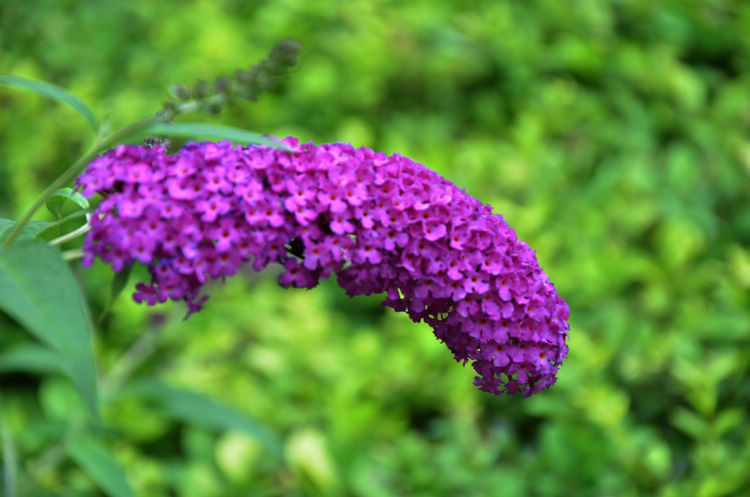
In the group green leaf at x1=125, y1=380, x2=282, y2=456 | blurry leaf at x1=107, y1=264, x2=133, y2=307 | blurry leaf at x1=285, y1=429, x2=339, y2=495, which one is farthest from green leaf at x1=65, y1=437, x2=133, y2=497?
blurry leaf at x1=107, y1=264, x2=133, y2=307

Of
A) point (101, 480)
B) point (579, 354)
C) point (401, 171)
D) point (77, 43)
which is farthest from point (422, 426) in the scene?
point (77, 43)

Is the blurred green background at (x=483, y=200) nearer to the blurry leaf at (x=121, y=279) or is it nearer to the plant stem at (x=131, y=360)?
the plant stem at (x=131, y=360)

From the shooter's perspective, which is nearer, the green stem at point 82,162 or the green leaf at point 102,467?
the green stem at point 82,162

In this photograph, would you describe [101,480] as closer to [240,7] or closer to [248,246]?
[248,246]

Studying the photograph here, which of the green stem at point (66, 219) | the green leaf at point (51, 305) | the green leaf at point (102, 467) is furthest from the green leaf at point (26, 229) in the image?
the green leaf at point (102, 467)

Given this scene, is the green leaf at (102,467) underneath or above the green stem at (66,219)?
underneath

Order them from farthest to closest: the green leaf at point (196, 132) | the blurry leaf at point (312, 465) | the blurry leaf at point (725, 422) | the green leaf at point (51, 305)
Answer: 1. the blurry leaf at point (312, 465)
2. the blurry leaf at point (725, 422)
3. the green leaf at point (196, 132)
4. the green leaf at point (51, 305)
